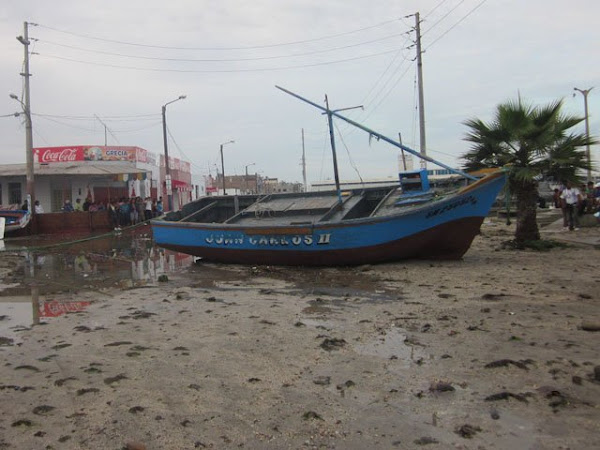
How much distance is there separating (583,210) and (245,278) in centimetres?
1202

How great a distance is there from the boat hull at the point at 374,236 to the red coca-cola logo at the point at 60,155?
27.5 m

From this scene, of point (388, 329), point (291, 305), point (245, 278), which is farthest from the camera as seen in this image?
point (245, 278)

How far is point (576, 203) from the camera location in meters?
15.4

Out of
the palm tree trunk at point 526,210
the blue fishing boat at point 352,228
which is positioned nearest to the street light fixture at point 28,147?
the blue fishing boat at point 352,228

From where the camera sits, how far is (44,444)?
3297mm

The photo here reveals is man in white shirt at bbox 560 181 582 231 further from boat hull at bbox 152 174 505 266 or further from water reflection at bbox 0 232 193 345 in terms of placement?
water reflection at bbox 0 232 193 345

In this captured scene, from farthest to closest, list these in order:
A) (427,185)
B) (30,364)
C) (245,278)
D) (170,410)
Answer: (427,185), (245,278), (30,364), (170,410)

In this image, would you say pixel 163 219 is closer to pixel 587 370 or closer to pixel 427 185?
pixel 427 185

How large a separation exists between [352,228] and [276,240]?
1.79 meters

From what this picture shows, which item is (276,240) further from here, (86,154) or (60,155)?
(60,155)

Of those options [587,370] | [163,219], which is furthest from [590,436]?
[163,219]

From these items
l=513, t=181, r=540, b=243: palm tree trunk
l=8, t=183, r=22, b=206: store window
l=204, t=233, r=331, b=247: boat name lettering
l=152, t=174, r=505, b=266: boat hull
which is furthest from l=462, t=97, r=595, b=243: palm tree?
l=8, t=183, r=22, b=206: store window

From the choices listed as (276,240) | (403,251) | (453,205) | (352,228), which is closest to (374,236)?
(352,228)

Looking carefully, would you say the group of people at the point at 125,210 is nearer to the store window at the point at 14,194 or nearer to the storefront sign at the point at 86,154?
the store window at the point at 14,194
